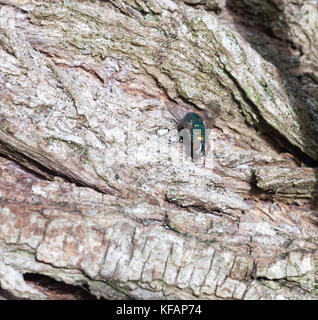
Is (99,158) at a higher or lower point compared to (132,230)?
higher

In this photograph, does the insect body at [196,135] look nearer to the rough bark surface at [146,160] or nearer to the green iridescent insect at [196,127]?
the green iridescent insect at [196,127]

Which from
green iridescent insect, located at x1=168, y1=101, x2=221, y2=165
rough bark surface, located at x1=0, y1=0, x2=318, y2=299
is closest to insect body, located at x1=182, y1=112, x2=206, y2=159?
green iridescent insect, located at x1=168, y1=101, x2=221, y2=165

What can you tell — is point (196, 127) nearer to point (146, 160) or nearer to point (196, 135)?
point (196, 135)

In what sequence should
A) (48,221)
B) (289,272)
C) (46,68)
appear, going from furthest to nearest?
1. (46,68)
2. (289,272)
3. (48,221)

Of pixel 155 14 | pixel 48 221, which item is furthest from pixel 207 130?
pixel 48 221

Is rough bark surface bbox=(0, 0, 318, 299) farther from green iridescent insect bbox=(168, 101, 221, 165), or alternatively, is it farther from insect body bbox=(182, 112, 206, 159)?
insect body bbox=(182, 112, 206, 159)
